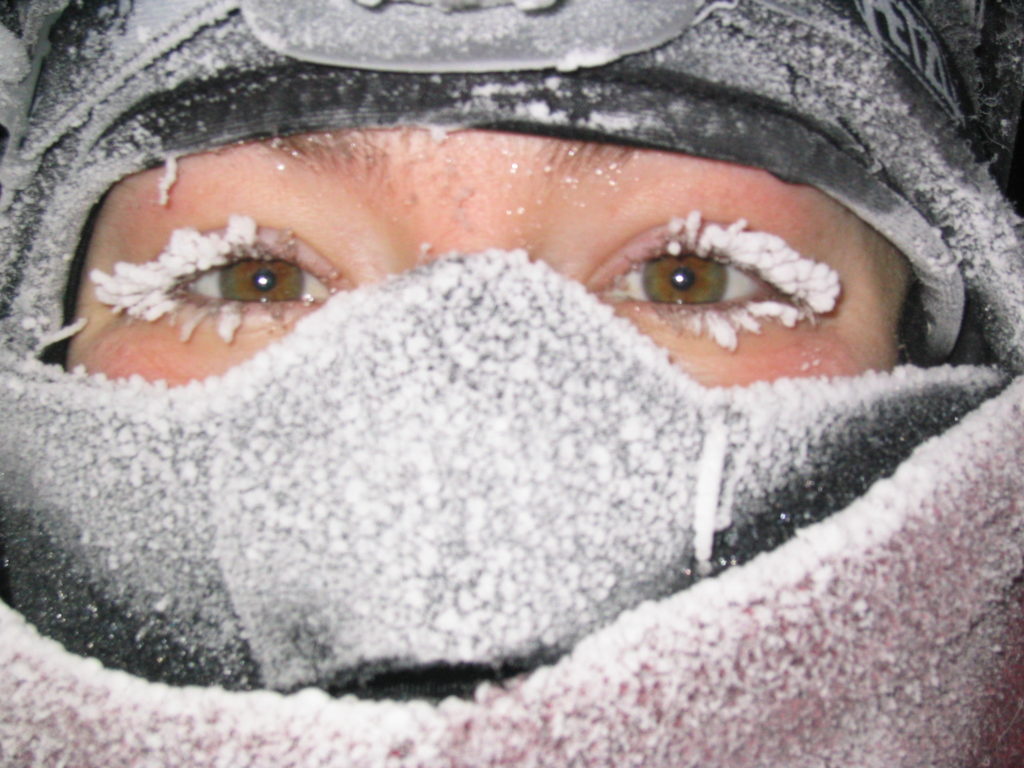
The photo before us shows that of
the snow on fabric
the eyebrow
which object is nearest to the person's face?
the eyebrow

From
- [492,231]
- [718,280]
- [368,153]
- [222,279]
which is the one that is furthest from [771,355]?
[222,279]

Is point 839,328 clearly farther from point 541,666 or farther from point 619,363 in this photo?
point 541,666

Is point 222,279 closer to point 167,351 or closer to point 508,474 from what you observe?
point 167,351

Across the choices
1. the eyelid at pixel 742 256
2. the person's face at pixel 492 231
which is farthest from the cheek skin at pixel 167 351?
the eyelid at pixel 742 256

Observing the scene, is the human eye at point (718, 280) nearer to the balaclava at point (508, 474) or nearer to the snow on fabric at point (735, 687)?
the balaclava at point (508, 474)

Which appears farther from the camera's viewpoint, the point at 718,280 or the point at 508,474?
the point at 718,280

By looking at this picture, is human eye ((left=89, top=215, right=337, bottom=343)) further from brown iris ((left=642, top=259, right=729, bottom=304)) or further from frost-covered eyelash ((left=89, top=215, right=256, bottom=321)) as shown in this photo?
brown iris ((left=642, top=259, right=729, bottom=304))

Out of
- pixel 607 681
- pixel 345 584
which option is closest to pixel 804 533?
pixel 607 681

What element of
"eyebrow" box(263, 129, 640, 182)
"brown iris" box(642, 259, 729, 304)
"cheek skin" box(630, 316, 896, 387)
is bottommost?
"cheek skin" box(630, 316, 896, 387)
